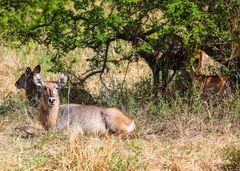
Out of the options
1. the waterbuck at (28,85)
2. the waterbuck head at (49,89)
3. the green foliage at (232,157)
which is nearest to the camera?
the green foliage at (232,157)

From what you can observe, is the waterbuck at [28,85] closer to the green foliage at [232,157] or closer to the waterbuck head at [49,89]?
the waterbuck head at [49,89]

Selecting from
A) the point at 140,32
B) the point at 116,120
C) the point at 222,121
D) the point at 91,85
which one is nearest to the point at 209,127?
the point at 222,121

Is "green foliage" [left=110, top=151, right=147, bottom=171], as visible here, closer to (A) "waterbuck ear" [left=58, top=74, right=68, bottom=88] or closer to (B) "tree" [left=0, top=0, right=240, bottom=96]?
(B) "tree" [left=0, top=0, right=240, bottom=96]

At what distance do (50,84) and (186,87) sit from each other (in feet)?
7.64

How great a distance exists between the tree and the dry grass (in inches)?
28.5

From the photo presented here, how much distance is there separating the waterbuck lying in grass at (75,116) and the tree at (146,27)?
2.42 feet

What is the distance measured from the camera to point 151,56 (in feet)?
34.5

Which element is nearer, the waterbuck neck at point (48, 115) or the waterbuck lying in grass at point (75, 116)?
the waterbuck lying in grass at point (75, 116)

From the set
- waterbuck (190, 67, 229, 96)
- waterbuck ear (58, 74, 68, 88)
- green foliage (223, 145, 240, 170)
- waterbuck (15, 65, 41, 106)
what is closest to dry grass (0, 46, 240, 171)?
green foliage (223, 145, 240, 170)

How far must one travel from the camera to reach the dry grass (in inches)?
290

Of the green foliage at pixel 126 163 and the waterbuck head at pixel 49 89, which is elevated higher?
the waterbuck head at pixel 49 89

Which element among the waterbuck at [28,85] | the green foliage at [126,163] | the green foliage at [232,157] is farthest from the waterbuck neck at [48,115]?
the green foliage at [232,157]

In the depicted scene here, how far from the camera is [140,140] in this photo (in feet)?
28.5

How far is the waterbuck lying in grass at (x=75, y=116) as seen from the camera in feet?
30.2
